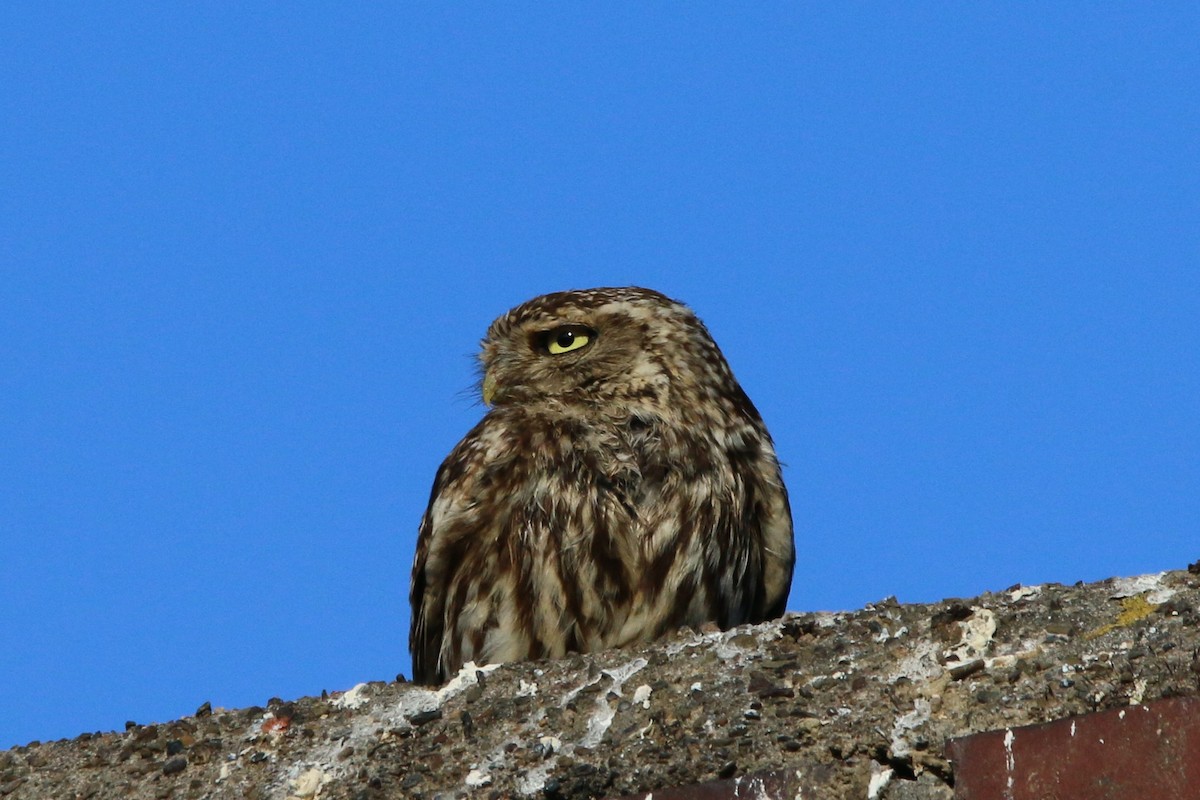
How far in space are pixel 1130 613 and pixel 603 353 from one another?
3.21 metres

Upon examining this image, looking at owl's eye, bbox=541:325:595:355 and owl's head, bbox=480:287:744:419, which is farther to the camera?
owl's eye, bbox=541:325:595:355

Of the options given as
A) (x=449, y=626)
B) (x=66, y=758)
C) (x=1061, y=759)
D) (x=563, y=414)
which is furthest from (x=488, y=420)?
(x=1061, y=759)

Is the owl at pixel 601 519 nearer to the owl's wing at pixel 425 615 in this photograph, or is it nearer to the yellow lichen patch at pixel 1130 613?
the owl's wing at pixel 425 615

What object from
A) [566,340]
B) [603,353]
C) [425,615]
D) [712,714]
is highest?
[566,340]

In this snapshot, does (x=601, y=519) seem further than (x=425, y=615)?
No

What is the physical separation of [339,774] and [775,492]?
264 centimetres

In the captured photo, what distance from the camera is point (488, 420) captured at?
572cm

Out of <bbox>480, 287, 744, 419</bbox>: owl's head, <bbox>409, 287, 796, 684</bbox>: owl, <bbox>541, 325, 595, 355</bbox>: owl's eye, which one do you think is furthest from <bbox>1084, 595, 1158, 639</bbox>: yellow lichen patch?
<bbox>541, 325, 595, 355</bbox>: owl's eye

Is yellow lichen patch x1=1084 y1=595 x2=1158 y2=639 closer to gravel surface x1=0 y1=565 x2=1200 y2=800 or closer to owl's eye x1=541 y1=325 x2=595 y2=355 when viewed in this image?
gravel surface x1=0 y1=565 x2=1200 y2=800

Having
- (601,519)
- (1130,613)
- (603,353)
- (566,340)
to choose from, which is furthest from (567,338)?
(1130,613)

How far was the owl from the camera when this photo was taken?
5.22 metres

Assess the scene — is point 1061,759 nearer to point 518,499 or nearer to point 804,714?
point 804,714

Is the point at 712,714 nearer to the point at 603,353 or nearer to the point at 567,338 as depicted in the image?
the point at 603,353

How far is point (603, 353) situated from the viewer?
607cm
